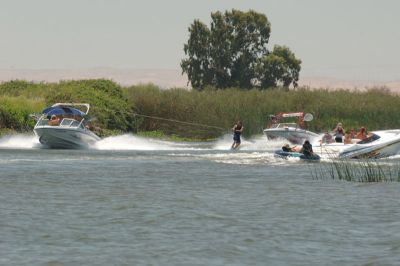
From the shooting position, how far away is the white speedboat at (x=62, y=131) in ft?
170

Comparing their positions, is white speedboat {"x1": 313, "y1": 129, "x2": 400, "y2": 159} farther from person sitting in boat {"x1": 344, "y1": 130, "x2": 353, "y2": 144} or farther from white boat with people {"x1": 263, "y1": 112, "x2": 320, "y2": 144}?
white boat with people {"x1": 263, "y1": 112, "x2": 320, "y2": 144}

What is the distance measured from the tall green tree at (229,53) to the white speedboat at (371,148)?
56.2 metres

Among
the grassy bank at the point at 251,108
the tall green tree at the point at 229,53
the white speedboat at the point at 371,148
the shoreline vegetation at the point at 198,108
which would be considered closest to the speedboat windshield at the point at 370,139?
the white speedboat at the point at 371,148

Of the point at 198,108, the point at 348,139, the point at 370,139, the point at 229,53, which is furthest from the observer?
the point at 229,53

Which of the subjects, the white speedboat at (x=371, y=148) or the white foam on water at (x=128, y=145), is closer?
the white speedboat at (x=371, y=148)

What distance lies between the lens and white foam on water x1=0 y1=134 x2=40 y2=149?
179 ft

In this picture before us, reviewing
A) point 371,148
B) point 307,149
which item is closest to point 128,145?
point 371,148

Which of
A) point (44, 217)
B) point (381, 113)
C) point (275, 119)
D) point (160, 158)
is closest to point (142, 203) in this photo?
point (44, 217)

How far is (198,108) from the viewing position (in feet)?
233

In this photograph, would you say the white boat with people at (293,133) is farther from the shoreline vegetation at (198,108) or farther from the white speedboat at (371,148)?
→ the white speedboat at (371,148)

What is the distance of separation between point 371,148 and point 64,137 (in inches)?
590

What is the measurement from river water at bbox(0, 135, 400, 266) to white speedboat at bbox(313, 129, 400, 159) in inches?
198

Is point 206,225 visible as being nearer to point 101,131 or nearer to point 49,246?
point 49,246

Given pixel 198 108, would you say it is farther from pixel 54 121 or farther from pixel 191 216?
pixel 191 216
